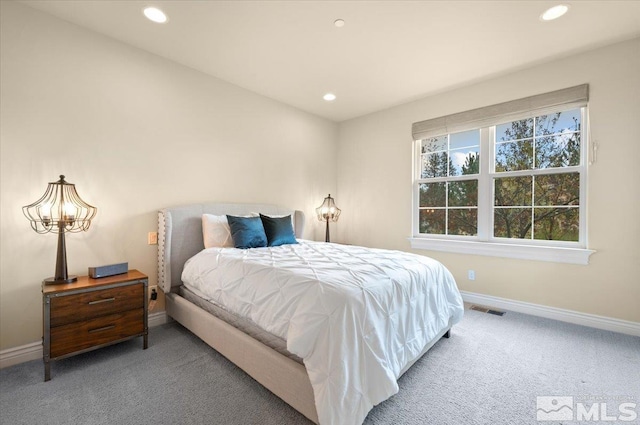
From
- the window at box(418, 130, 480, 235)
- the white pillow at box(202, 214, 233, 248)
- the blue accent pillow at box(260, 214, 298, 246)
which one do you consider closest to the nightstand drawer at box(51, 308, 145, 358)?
the white pillow at box(202, 214, 233, 248)

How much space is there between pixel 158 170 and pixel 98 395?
191 centimetres

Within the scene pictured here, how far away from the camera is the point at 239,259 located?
219 centimetres

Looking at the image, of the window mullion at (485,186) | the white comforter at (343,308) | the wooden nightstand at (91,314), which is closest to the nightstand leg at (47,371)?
the wooden nightstand at (91,314)

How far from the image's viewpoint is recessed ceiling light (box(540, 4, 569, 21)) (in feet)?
6.85

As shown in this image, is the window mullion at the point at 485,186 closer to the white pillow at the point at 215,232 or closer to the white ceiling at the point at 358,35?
the white ceiling at the point at 358,35

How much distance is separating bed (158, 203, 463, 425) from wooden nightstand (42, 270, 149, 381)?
39cm

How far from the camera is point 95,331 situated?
1.99 meters

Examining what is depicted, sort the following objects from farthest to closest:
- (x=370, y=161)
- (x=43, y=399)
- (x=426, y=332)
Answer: (x=370, y=161), (x=426, y=332), (x=43, y=399)

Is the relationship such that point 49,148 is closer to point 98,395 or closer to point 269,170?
point 98,395

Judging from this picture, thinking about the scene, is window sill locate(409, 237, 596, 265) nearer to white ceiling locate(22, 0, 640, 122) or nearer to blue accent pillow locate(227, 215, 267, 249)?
white ceiling locate(22, 0, 640, 122)

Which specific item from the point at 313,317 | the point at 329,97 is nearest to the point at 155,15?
the point at 329,97

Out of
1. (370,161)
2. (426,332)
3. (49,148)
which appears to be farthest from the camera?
(370,161)

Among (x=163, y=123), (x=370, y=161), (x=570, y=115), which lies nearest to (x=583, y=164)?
(x=570, y=115)

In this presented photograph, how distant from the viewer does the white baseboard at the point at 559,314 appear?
8.25ft
